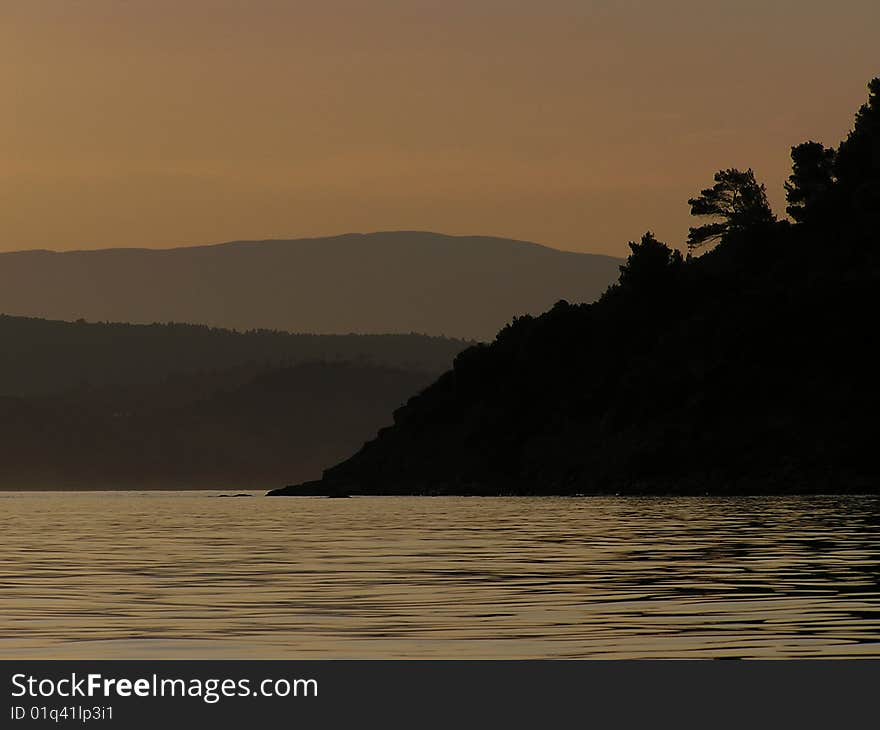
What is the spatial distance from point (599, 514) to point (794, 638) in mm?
92006

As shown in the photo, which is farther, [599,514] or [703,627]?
[599,514]

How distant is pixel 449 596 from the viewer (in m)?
45.1

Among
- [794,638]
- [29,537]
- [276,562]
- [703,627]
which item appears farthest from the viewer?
[29,537]

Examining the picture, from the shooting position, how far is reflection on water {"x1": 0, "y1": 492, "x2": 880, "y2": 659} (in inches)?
1320

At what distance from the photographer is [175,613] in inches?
1598

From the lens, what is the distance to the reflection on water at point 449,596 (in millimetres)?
33531
